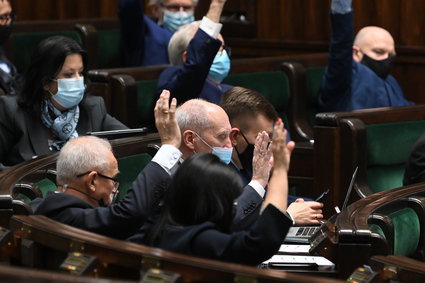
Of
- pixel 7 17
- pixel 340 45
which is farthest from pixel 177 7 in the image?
pixel 340 45

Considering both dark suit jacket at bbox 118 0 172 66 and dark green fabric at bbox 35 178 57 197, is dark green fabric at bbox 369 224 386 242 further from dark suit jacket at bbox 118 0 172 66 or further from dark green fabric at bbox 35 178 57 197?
dark suit jacket at bbox 118 0 172 66

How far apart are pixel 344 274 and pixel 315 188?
2.07 metres

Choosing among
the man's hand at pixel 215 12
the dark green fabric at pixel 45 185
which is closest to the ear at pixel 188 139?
the dark green fabric at pixel 45 185

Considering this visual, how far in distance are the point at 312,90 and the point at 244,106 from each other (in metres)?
2.54

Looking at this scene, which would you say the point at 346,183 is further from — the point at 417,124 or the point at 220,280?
the point at 220,280

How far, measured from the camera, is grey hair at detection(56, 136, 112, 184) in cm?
371

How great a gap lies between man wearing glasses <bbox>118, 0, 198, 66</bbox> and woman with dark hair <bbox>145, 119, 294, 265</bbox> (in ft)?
12.5

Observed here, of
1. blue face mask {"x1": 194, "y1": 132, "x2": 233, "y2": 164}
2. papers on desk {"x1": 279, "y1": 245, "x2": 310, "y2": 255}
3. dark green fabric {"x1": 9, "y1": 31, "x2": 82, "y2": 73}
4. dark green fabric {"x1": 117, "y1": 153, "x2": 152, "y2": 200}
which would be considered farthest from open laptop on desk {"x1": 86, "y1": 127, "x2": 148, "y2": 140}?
dark green fabric {"x1": 9, "y1": 31, "x2": 82, "y2": 73}

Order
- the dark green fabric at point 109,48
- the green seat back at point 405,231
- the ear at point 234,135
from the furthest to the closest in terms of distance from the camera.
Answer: the dark green fabric at point 109,48 → the ear at point 234,135 → the green seat back at point 405,231

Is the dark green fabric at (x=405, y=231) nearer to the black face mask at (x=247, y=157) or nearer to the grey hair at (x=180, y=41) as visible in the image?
the black face mask at (x=247, y=157)

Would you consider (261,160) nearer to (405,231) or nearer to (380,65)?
(405,231)

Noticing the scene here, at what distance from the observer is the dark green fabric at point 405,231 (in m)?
4.15

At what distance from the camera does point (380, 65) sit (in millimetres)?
6523

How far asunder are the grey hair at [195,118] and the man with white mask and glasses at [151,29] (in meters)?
2.69
